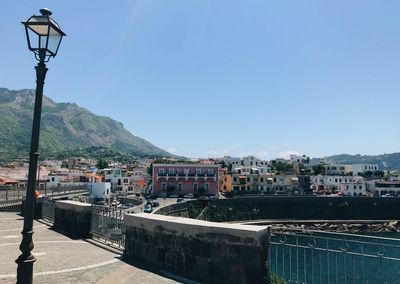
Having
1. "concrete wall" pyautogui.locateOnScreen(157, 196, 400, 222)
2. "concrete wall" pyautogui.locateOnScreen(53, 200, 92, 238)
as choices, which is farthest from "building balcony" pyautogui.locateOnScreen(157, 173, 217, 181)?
"concrete wall" pyautogui.locateOnScreen(53, 200, 92, 238)

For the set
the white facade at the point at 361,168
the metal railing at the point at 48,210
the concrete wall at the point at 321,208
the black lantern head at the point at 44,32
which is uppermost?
the white facade at the point at 361,168

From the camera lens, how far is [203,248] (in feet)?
22.7

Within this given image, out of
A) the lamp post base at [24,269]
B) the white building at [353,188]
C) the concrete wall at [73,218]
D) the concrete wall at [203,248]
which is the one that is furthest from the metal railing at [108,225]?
the white building at [353,188]

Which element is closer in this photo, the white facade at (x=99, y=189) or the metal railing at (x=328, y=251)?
the metal railing at (x=328, y=251)

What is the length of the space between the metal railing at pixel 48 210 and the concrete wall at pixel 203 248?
867 centimetres

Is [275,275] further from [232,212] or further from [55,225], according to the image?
[232,212]

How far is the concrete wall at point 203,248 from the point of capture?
20.4 ft

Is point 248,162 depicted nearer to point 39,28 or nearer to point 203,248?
point 203,248

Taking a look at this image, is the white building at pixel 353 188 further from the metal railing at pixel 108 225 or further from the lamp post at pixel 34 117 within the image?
the lamp post at pixel 34 117

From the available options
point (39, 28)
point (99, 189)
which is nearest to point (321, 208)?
point (99, 189)

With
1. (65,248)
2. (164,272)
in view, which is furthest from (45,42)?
(65,248)

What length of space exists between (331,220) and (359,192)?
1142 inches

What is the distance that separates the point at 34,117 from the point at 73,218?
23.9 ft

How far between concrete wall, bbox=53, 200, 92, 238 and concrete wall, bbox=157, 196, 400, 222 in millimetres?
60073
